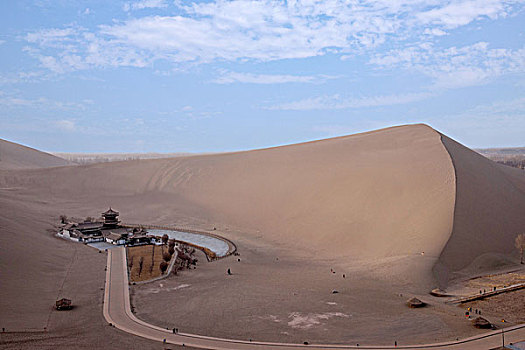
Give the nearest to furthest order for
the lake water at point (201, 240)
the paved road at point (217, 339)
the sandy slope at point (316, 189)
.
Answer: the paved road at point (217, 339), the sandy slope at point (316, 189), the lake water at point (201, 240)

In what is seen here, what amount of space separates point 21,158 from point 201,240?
103 metres

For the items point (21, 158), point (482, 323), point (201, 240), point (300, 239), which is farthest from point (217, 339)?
point (21, 158)

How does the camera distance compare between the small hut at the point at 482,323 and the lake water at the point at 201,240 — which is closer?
the small hut at the point at 482,323

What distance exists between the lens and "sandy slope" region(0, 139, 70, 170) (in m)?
115

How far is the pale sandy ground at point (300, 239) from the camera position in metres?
22.5

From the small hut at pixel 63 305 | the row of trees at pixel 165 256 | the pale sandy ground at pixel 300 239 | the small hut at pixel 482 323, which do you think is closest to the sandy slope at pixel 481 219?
the pale sandy ground at pixel 300 239

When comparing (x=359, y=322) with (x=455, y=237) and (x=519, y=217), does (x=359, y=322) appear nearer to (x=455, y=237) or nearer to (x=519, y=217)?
(x=455, y=237)

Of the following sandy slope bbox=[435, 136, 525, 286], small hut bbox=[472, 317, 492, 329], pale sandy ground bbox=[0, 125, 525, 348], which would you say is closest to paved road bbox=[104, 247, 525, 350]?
small hut bbox=[472, 317, 492, 329]

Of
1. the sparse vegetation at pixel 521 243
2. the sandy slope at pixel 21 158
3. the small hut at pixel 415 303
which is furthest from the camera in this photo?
the sandy slope at pixel 21 158

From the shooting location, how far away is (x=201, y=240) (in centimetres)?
4481

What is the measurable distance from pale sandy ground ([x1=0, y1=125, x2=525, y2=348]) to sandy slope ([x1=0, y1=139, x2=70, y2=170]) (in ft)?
152

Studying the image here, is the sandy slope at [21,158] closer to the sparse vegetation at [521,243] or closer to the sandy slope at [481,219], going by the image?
the sandy slope at [481,219]

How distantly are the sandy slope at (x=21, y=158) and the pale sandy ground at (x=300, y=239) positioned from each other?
46279mm

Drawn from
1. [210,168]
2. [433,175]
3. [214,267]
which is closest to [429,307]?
[214,267]
